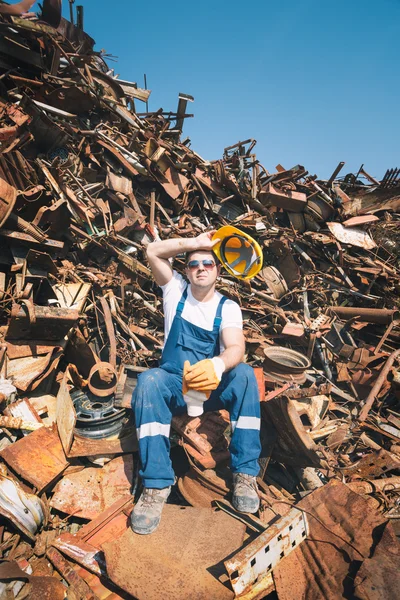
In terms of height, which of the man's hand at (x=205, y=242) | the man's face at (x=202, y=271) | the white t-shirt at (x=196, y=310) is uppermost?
the man's hand at (x=205, y=242)

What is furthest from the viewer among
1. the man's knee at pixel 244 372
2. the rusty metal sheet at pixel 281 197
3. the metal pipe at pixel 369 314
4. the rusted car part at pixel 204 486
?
the rusty metal sheet at pixel 281 197

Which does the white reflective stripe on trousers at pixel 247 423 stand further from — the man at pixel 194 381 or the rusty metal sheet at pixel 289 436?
the rusty metal sheet at pixel 289 436

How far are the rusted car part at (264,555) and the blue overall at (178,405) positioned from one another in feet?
1.63

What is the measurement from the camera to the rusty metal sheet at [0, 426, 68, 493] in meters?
2.57

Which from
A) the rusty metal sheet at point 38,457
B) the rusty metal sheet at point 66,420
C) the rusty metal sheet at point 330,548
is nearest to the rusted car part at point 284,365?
the rusty metal sheet at point 330,548

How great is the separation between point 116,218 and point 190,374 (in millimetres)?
3860

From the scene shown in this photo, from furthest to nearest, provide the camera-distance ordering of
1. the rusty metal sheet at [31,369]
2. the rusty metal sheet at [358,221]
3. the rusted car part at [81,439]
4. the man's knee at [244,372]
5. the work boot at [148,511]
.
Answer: the rusty metal sheet at [358,221], the rusty metal sheet at [31,369], the rusted car part at [81,439], the man's knee at [244,372], the work boot at [148,511]

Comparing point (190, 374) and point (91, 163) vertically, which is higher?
point (91, 163)

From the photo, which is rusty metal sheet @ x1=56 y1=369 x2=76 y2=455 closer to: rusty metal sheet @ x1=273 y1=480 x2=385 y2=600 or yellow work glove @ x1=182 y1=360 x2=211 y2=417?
yellow work glove @ x1=182 y1=360 x2=211 y2=417

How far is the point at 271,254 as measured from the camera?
641cm

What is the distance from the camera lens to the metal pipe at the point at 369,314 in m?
5.37

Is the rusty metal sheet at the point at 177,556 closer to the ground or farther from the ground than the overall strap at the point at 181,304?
closer to the ground

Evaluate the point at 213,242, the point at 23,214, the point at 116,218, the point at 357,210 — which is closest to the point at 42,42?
the point at 116,218

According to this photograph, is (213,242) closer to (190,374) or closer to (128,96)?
(190,374)
